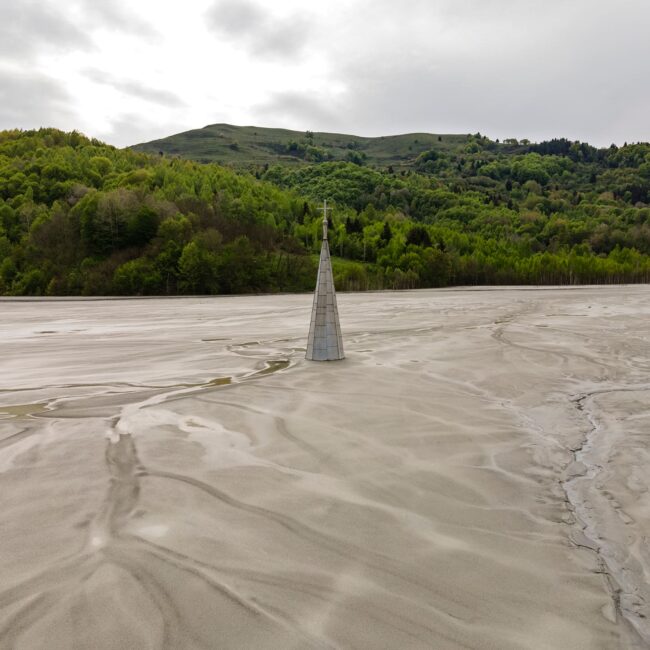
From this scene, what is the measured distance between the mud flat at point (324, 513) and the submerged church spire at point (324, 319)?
2628mm

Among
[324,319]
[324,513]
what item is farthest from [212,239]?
[324,513]

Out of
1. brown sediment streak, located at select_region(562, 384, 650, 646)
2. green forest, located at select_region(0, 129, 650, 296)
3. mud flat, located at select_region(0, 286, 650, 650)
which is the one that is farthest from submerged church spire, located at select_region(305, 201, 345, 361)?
green forest, located at select_region(0, 129, 650, 296)

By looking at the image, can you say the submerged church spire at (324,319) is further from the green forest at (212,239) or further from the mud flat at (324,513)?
the green forest at (212,239)

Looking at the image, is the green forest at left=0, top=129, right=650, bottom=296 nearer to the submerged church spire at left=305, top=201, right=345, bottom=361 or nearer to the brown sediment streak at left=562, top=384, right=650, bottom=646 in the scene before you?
the submerged church spire at left=305, top=201, right=345, bottom=361

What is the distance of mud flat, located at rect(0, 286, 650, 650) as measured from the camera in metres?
3.83

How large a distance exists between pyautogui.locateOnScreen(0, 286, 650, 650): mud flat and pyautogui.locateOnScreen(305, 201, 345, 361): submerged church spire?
263cm

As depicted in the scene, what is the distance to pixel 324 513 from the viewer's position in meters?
5.57

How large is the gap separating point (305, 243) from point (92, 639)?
395ft

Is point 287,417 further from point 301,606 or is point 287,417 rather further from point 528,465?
point 301,606

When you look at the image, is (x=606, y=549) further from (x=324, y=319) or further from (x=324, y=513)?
(x=324, y=319)

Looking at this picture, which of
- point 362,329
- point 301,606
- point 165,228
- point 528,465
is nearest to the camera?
point 301,606

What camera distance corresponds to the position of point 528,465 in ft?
23.1

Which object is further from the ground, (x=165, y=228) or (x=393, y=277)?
(x=165, y=228)

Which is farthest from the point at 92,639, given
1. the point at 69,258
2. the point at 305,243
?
the point at 305,243
